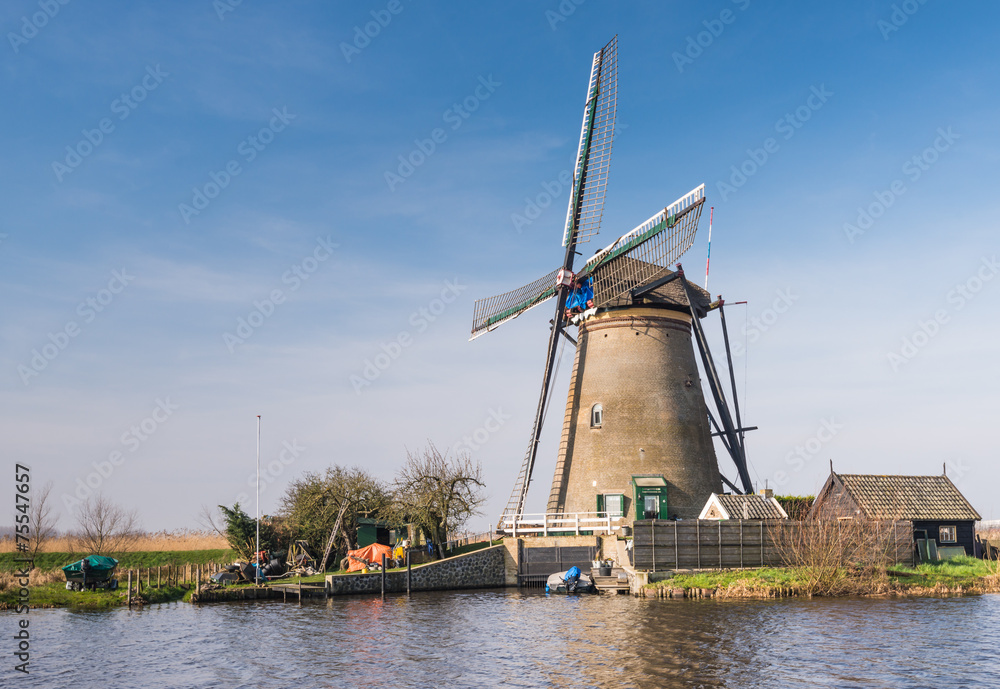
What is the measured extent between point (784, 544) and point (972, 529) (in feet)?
25.3

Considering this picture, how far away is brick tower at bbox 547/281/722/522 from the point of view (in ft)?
120

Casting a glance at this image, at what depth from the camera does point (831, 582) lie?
28891mm

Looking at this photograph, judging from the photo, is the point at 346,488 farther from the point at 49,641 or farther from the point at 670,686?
the point at 670,686

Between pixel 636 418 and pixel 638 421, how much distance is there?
0.15 m

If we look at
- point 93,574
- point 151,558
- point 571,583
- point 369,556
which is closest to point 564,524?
point 571,583

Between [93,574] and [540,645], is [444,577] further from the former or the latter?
[540,645]

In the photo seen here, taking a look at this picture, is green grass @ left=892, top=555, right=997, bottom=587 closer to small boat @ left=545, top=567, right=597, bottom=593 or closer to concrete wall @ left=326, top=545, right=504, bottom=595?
small boat @ left=545, top=567, right=597, bottom=593

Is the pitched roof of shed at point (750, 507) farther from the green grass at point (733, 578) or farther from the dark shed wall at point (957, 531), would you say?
the dark shed wall at point (957, 531)

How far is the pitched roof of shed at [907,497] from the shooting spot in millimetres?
32781

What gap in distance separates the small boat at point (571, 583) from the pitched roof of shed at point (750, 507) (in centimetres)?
604

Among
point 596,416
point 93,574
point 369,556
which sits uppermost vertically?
point 596,416

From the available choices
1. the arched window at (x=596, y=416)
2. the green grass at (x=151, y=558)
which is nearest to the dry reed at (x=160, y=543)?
the green grass at (x=151, y=558)

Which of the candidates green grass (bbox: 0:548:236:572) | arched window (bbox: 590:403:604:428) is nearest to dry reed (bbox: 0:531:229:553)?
green grass (bbox: 0:548:236:572)

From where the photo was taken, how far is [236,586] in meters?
34.6
